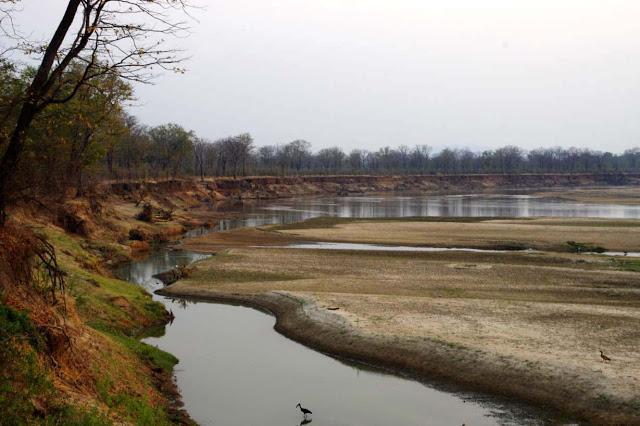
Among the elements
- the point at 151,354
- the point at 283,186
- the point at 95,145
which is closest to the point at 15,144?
the point at 151,354

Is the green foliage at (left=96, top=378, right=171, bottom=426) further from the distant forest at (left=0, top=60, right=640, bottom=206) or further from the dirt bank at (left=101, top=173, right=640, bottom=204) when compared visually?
the dirt bank at (left=101, top=173, right=640, bottom=204)

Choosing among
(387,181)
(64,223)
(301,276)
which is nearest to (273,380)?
(301,276)

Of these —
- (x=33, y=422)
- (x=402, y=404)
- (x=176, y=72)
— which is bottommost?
(x=402, y=404)

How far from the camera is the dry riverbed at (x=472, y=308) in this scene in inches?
789

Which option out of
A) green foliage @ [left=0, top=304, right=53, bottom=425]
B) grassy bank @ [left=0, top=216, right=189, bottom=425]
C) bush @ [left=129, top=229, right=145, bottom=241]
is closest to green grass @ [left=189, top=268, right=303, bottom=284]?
grassy bank @ [left=0, top=216, right=189, bottom=425]

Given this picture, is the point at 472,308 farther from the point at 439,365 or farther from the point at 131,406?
the point at 131,406

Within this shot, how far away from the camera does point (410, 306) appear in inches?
1156

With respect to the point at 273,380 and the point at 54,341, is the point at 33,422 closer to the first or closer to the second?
the point at 54,341

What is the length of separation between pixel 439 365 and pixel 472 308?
714cm

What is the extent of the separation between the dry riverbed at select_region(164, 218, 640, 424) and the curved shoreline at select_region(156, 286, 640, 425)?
0.04 meters

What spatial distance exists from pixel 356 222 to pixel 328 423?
192ft

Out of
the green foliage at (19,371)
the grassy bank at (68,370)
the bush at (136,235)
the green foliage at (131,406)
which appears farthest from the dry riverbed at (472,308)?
the green foliage at (19,371)

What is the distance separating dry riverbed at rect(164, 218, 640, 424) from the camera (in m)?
20.0

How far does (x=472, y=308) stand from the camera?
28609 millimetres
